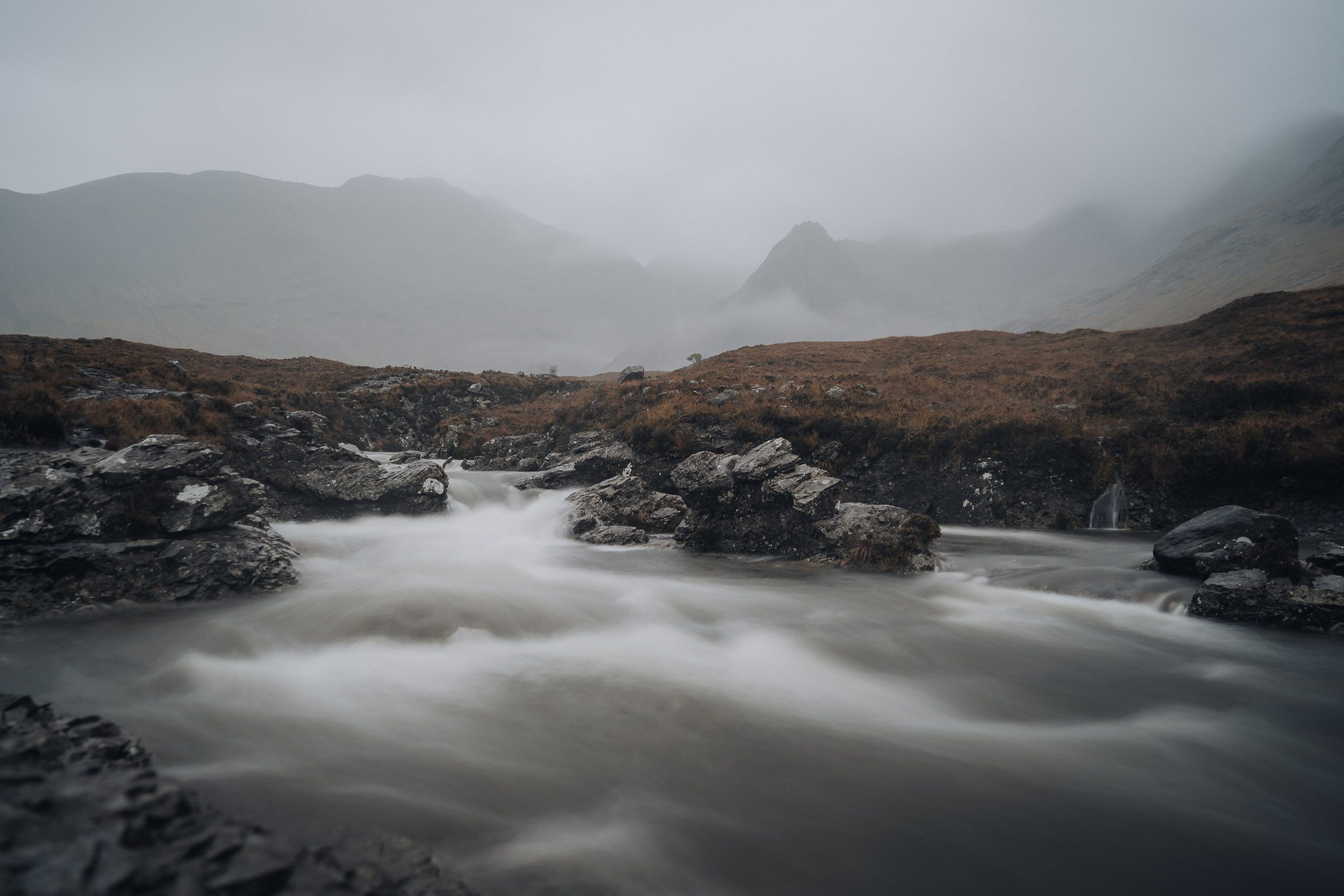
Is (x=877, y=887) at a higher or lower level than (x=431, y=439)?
lower

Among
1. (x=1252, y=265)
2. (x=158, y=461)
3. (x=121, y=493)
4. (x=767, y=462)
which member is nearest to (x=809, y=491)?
(x=767, y=462)

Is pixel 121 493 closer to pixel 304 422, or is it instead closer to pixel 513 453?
pixel 304 422

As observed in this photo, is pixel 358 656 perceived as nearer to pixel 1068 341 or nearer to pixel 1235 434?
pixel 1235 434

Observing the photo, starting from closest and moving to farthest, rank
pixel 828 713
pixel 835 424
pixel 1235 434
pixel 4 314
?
pixel 828 713, pixel 1235 434, pixel 835 424, pixel 4 314

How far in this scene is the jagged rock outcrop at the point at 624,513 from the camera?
48.3 ft

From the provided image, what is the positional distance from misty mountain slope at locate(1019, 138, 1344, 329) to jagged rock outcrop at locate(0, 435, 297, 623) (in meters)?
148

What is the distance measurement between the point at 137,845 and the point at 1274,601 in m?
13.2

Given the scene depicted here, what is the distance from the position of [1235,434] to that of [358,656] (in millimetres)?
20688

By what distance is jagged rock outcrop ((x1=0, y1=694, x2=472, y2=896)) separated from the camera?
2322 millimetres

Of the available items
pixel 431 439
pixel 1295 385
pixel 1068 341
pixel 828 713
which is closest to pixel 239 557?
pixel 828 713

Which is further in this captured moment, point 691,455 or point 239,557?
point 691,455

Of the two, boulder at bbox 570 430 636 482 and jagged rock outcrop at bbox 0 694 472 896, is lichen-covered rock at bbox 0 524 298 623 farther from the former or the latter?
boulder at bbox 570 430 636 482

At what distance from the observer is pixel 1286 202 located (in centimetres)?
19462

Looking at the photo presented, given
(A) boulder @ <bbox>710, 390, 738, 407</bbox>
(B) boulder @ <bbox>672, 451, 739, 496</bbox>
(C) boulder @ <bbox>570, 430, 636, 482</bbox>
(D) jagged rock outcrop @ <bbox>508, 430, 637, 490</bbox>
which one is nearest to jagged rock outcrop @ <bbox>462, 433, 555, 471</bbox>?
(D) jagged rock outcrop @ <bbox>508, 430, 637, 490</bbox>
